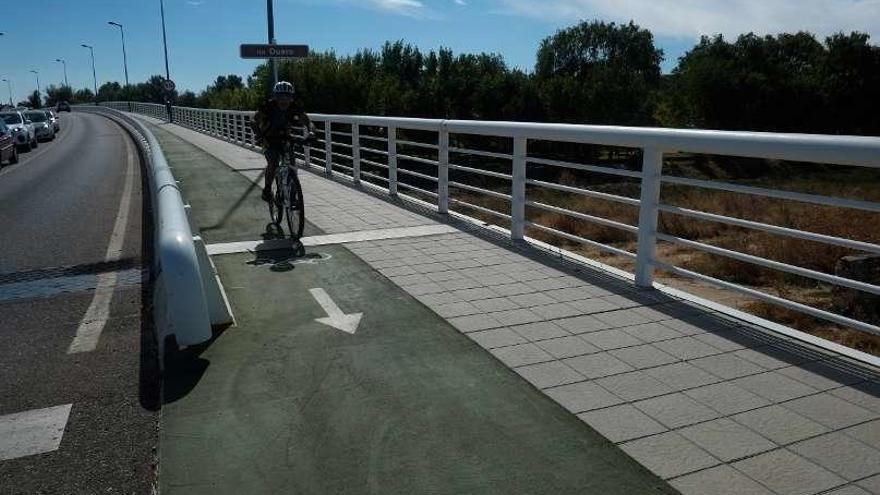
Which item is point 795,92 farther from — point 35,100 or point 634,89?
point 35,100

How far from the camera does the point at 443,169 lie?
30.1 feet

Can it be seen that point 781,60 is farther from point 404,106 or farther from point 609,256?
point 609,256

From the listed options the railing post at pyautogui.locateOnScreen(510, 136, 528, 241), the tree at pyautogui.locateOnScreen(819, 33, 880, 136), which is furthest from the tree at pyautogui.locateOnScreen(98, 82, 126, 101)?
the railing post at pyautogui.locateOnScreen(510, 136, 528, 241)

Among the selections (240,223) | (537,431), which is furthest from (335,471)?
(240,223)

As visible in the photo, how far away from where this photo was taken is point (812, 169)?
162ft

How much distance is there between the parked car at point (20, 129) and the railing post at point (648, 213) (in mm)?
29374

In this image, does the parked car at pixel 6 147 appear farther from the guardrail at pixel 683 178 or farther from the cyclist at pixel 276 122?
the guardrail at pixel 683 178

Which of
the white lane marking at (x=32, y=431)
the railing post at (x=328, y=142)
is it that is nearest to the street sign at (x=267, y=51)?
the railing post at (x=328, y=142)

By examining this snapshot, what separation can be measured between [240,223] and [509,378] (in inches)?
245

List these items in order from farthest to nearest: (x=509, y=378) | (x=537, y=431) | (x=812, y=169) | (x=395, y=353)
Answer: (x=812, y=169) → (x=395, y=353) → (x=509, y=378) → (x=537, y=431)

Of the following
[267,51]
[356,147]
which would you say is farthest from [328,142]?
[267,51]

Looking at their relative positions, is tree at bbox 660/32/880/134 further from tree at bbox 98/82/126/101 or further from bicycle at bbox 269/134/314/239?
tree at bbox 98/82/126/101

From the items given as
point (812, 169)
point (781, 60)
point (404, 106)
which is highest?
point (781, 60)

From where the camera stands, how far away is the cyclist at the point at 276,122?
827 centimetres
